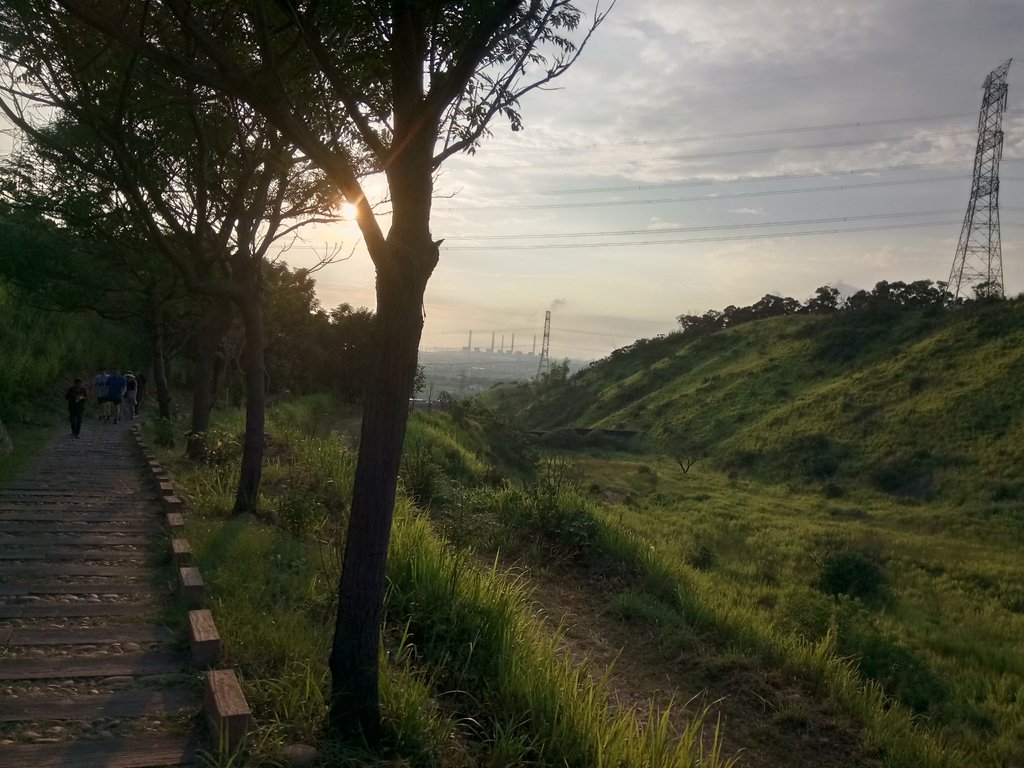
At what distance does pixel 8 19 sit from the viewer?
8.06m

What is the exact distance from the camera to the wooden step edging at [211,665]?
402 cm

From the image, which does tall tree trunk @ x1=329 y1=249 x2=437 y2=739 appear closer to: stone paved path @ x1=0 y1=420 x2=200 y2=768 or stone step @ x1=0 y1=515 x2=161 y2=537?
stone paved path @ x1=0 y1=420 x2=200 y2=768

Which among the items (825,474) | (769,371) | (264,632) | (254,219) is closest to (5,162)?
(254,219)

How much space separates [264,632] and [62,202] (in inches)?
429

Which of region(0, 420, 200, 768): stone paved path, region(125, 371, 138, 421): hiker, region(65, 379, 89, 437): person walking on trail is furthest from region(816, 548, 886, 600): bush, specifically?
region(125, 371, 138, 421): hiker

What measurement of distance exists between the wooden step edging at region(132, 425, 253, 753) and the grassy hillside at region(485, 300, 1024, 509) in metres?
29.4

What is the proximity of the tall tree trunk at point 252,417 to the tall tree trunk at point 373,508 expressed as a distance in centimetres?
549

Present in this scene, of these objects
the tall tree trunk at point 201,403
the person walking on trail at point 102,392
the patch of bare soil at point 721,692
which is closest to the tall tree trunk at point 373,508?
the patch of bare soil at point 721,692

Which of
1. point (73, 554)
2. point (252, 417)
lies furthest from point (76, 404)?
point (73, 554)

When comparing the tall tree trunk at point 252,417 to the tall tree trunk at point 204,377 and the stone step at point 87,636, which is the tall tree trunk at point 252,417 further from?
the stone step at point 87,636

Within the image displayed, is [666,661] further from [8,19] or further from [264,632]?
[8,19]

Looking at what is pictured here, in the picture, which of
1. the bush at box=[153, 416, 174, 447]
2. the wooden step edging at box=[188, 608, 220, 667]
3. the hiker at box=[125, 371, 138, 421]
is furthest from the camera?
the hiker at box=[125, 371, 138, 421]

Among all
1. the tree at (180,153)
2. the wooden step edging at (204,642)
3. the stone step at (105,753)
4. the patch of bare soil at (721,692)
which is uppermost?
the tree at (180,153)

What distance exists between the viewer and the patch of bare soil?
698 centimetres
